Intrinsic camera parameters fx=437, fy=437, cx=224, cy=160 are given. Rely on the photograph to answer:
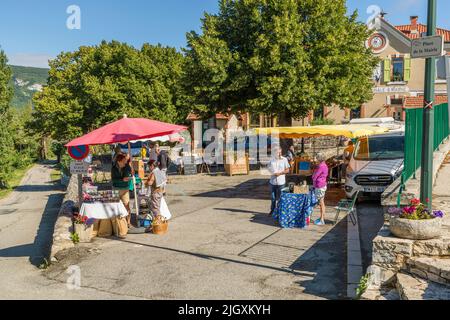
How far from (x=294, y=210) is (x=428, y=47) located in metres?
5.23

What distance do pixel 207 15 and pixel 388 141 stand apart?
11.8 metres

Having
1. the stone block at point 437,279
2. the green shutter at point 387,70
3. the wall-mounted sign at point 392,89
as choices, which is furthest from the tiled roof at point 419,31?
the stone block at point 437,279

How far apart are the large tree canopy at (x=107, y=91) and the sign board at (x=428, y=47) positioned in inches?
1218

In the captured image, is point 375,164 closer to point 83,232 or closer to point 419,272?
point 419,272

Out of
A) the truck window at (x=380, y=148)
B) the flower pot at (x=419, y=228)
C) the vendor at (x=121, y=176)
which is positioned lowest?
the flower pot at (x=419, y=228)

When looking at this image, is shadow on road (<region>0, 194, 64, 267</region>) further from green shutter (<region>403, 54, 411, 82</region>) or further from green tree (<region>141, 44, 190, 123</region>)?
green shutter (<region>403, 54, 411, 82</region>)

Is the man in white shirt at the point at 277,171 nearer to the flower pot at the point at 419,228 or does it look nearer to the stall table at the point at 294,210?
the stall table at the point at 294,210

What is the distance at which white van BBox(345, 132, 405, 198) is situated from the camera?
471 inches

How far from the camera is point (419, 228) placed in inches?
222

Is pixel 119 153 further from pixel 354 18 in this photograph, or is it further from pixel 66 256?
pixel 354 18

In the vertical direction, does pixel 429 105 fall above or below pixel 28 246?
above

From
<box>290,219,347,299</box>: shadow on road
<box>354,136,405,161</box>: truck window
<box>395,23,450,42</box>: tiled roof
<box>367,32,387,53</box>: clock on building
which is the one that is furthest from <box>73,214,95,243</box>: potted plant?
<box>395,23,450,42</box>: tiled roof

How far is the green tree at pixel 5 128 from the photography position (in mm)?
27453

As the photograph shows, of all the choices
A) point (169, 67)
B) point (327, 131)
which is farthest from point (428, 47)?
point (169, 67)
